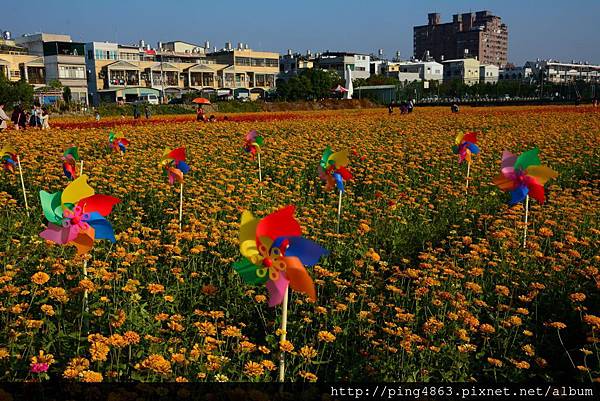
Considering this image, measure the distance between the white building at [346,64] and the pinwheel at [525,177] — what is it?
8848 cm

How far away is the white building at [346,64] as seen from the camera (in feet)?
302

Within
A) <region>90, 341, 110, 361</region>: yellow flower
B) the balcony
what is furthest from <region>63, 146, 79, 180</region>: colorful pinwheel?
the balcony

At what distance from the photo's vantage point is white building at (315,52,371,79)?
91.9 m

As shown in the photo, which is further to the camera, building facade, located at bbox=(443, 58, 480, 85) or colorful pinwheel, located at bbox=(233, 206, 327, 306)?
building facade, located at bbox=(443, 58, 480, 85)

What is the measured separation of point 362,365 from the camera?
2.87 metres

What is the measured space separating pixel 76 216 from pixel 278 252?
1378 millimetres

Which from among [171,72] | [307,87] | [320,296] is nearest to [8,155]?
[320,296]

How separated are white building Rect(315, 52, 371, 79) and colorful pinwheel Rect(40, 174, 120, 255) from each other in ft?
296

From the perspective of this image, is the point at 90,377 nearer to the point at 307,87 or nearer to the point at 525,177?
the point at 525,177

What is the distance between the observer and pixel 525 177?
4.56 m

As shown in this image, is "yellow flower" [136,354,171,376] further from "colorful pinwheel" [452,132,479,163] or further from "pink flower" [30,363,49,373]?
"colorful pinwheel" [452,132,479,163]

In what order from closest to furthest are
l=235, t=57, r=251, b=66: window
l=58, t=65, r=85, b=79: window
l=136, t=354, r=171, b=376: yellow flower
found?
l=136, t=354, r=171, b=376: yellow flower → l=58, t=65, r=85, b=79: window → l=235, t=57, r=251, b=66: window

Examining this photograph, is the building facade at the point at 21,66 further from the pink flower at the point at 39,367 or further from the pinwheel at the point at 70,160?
the pink flower at the point at 39,367

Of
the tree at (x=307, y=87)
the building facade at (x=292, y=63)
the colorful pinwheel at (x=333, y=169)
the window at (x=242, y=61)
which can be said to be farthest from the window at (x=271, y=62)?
the colorful pinwheel at (x=333, y=169)
